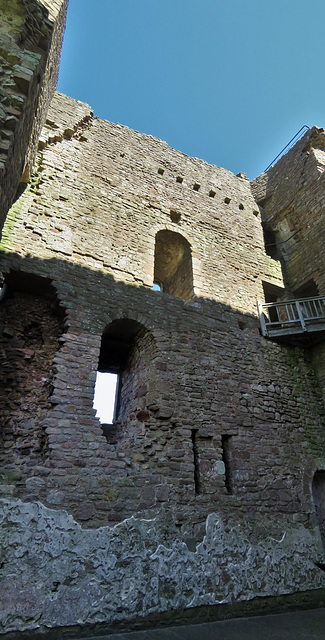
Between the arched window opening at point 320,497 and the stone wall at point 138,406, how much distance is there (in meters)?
0.45

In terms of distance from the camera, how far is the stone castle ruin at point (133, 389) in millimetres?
4309

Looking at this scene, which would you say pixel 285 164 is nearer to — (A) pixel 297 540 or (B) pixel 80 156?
(B) pixel 80 156

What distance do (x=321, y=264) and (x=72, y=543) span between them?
8280 millimetres

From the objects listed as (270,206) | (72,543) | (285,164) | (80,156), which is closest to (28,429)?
(72,543)

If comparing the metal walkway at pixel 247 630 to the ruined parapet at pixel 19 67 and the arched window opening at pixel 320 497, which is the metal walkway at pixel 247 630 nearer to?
the arched window opening at pixel 320 497

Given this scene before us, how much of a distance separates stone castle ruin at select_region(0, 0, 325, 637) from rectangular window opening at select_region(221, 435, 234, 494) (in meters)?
0.04

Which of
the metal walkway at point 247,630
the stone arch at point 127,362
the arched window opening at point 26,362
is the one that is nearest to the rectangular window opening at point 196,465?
the stone arch at point 127,362

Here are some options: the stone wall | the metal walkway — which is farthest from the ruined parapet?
the metal walkway

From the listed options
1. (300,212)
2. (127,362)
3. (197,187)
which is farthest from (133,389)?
(300,212)

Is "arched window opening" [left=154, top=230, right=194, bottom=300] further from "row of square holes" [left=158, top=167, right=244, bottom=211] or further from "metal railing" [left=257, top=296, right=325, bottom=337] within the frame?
"row of square holes" [left=158, top=167, right=244, bottom=211]

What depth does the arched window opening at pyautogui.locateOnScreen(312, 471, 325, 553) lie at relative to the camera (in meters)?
6.82

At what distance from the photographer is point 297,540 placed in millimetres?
6086

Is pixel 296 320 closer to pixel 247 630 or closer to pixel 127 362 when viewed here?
pixel 127 362

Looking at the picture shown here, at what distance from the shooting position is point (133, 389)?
673 cm
